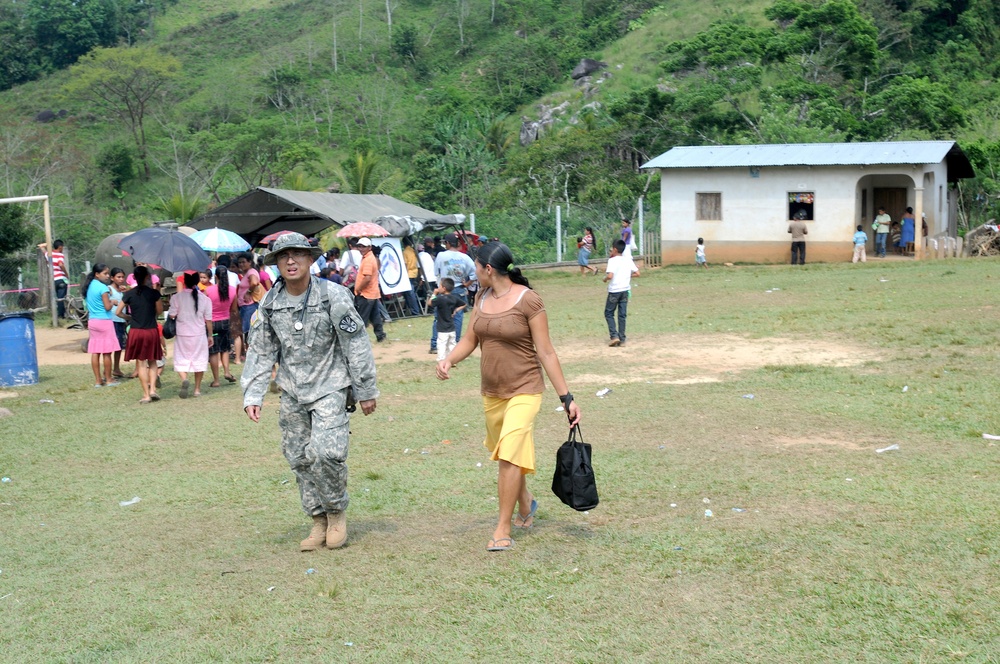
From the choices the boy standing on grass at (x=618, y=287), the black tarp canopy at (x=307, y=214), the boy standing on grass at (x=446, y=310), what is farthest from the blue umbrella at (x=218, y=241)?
the boy standing on grass at (x=618, y=287)

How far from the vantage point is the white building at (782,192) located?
26.6 m

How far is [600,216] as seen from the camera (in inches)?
1190

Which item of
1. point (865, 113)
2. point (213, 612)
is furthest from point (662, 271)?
point (213, 612)

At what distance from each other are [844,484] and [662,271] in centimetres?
2053

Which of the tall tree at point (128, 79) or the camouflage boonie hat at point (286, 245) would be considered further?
the tall tree at point (128, 79)

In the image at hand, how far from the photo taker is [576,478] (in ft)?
18.4

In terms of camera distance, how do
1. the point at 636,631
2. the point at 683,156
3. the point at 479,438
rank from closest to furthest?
the point at 636,631, the point at 479,438, the point at 683,156

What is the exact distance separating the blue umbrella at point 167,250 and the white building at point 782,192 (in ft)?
60.0

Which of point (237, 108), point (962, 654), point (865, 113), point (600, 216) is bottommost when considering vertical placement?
point (962, 654)

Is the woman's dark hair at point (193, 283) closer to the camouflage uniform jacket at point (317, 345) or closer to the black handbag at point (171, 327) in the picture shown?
the black handbag at point (171, 327)

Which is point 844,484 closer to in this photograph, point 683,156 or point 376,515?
point 376,515

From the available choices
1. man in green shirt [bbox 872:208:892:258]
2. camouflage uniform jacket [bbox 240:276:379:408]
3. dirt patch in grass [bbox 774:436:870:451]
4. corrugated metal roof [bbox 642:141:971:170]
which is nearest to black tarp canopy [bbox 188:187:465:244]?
corrugated metal roof [bbox 642:141:971:170]

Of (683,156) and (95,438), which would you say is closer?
(95,438)

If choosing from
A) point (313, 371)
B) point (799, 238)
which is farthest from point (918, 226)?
point (313, 371)
